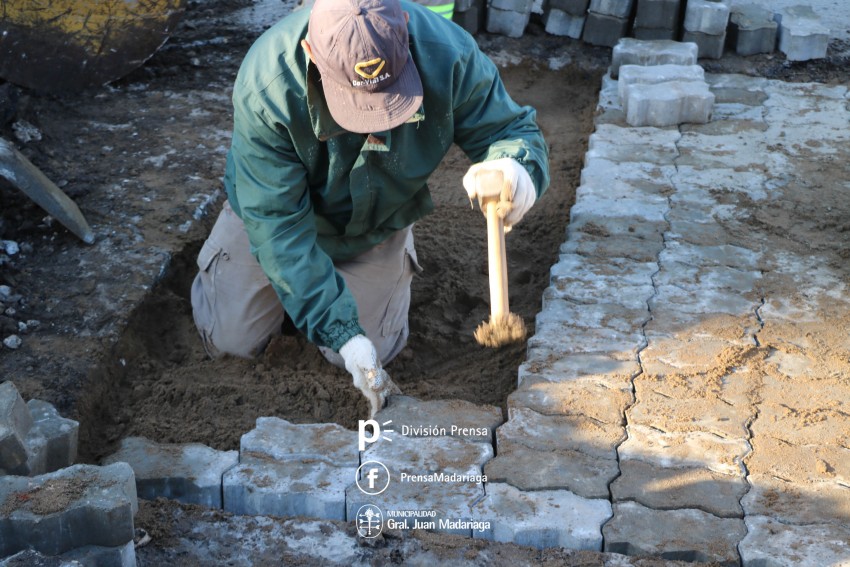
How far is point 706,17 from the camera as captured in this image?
6.45 metres

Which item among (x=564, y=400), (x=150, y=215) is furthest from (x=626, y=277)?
(x=150, y=215)

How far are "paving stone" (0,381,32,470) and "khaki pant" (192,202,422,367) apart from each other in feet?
3.80

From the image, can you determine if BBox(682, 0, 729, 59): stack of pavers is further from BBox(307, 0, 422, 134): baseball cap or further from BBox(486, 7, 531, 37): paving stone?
BBox(307, 0, 422, 134): baseball cap

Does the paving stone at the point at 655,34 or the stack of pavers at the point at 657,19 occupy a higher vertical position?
the stack of pavers at the point at 657,19

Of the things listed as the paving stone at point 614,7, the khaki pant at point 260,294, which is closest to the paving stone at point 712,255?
the khaki pant at point 260,294

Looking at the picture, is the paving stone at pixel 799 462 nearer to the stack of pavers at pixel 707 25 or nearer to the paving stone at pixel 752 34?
the stack of pavers at pixel 707 25

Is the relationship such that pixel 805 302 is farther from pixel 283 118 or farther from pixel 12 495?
pixel 12 495

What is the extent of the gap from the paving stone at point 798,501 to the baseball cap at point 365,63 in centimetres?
158

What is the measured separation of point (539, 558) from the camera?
279 centimetres

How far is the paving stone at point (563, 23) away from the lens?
690cm

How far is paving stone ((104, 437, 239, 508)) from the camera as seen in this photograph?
3.06 meters

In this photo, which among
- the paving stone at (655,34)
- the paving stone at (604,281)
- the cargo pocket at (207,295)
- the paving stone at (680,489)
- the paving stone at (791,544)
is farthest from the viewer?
the paving stone at (655,34)

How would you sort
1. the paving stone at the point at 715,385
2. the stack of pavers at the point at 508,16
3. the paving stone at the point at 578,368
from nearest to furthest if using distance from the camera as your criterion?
the paving stone at the point at 715,385 → the paving stone at the point at 578,368 → the stack of pavers at the point at 508,16

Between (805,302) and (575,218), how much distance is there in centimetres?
114
